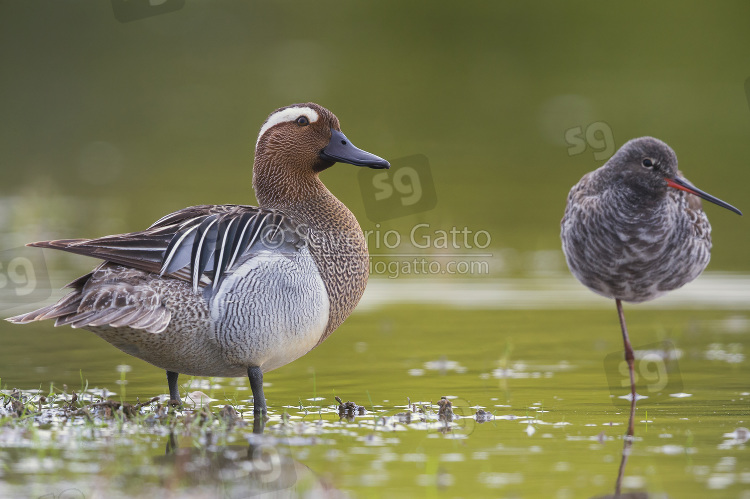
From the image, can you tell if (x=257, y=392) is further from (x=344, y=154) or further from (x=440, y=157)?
(x=440, y=157)

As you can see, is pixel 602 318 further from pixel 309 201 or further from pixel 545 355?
pixel 309 201

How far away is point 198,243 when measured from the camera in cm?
651

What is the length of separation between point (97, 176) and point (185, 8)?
8376 mm

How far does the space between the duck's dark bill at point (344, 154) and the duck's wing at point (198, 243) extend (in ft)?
2.41

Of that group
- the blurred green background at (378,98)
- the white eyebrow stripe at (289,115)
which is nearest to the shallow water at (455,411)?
the white eyebrow stripe at (289,115)

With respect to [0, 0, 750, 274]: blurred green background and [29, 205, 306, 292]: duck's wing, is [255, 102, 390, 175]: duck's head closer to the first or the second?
[29, 205, 306, 292]: duck's wing

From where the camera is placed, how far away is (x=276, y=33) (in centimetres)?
2303

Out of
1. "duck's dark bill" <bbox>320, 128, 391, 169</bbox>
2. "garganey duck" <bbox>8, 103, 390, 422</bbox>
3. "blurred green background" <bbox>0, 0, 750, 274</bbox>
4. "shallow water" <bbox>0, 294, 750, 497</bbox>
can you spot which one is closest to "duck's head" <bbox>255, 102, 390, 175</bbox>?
"duck's dark bill" <bbox>320, 128, 391, 169</bbox>

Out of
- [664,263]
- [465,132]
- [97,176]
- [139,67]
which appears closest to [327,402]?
[664,263]

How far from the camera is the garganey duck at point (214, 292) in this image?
6250 millimetres

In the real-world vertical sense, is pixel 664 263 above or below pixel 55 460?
above

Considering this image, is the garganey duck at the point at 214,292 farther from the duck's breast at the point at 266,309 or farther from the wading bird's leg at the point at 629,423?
the wading bird's leg at the point at 629,423

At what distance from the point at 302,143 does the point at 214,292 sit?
1.42 metres

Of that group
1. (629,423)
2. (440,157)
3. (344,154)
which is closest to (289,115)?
(344,154)
